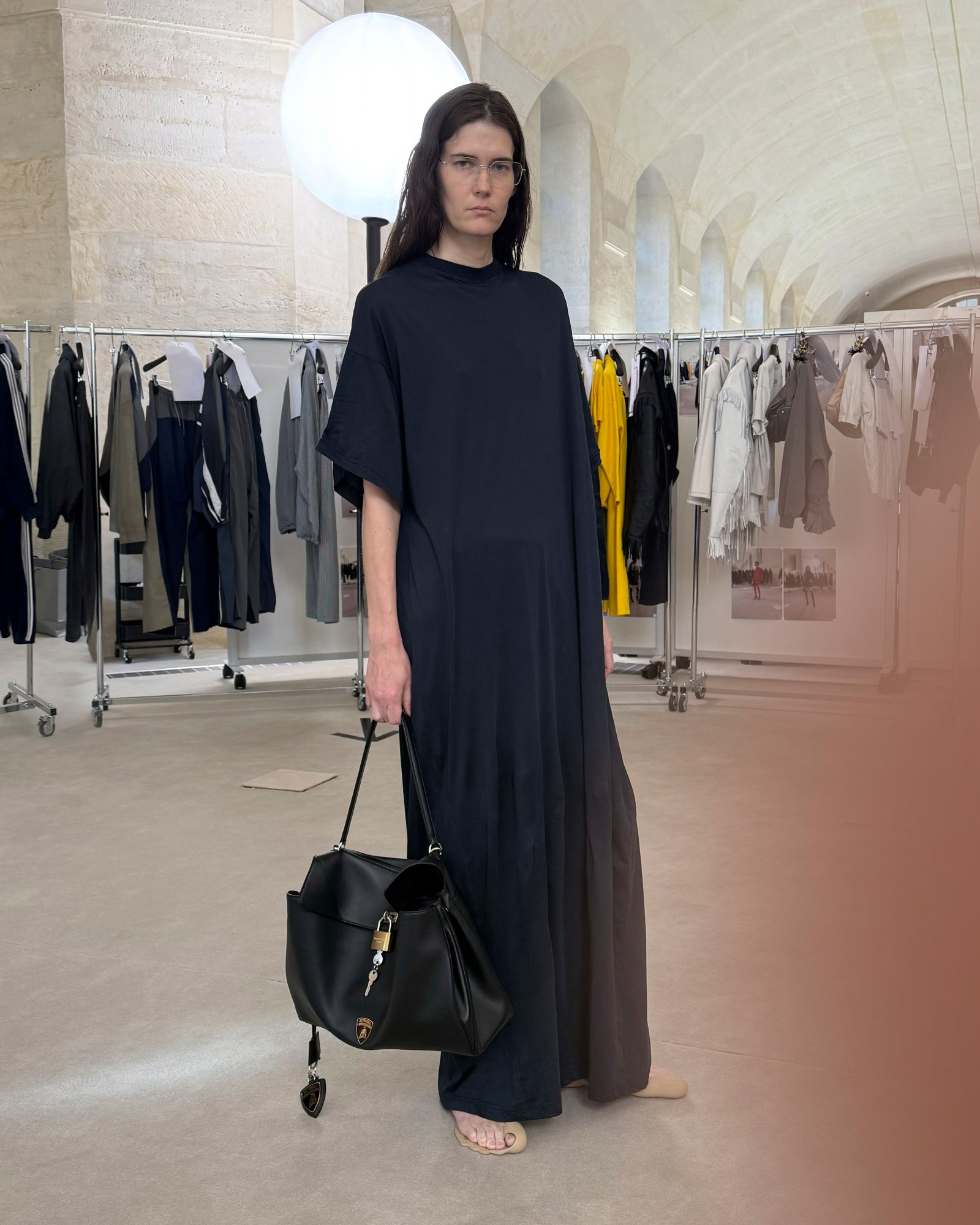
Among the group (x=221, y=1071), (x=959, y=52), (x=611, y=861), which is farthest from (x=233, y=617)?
(x=959, y=52)

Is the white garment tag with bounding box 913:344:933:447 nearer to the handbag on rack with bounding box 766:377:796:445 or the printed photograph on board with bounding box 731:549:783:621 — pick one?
the handbag on rack with bounding box 766:377:796:445

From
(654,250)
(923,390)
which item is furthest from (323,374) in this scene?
(654,250)

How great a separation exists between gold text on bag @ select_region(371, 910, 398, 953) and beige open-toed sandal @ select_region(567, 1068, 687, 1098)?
58 centimetres

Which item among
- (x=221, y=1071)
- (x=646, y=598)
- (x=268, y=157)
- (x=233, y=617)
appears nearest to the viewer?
(x=221, y=1071)

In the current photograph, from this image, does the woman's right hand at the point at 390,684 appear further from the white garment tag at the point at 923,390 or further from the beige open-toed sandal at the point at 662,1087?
the white garment tag at the point at 923,390

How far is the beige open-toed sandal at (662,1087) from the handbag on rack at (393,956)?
471mm

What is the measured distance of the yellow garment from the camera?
5.50 m

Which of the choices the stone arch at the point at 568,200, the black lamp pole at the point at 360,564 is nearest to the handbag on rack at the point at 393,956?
the black lamp pole at the point at 360,564

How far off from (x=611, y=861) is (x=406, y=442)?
82cm

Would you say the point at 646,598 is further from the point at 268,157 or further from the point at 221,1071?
the point at 268,157

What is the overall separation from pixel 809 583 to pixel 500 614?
4.45 metres

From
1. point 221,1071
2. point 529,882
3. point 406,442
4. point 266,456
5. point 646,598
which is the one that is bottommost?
point 221,1071

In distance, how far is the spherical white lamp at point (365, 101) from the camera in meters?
4.47

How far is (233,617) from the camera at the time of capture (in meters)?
5.41
